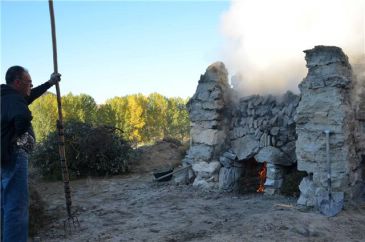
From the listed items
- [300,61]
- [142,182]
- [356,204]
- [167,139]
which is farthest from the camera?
[167,139]

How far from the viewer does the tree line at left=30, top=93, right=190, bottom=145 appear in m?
22.1

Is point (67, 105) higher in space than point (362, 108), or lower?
higher

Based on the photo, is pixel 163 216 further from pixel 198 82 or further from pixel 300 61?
pixel 300 61

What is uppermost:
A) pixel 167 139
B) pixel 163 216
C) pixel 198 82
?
pixel 198 82

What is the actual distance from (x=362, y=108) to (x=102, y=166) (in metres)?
7.50

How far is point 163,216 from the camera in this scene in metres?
6.64

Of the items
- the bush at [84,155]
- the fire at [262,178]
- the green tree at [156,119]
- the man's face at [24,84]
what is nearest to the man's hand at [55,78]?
the man's face at [24,84]

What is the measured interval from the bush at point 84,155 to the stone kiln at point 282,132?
A: 345cm

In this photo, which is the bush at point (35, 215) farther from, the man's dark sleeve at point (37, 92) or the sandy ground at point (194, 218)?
the man's dark sleeve at point (37, 92)

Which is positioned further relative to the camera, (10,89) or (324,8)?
(324,8)

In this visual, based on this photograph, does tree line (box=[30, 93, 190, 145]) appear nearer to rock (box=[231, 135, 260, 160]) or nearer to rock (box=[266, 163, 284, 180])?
rock (box=[231, 135, 260, 160])

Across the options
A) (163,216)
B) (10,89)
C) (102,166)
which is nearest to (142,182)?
(102,166)

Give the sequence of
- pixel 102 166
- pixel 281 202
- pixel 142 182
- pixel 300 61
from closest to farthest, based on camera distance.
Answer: pixel 281 202, pixel 300 61, pixel 142 182, pixel 102 166

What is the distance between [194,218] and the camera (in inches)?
251
